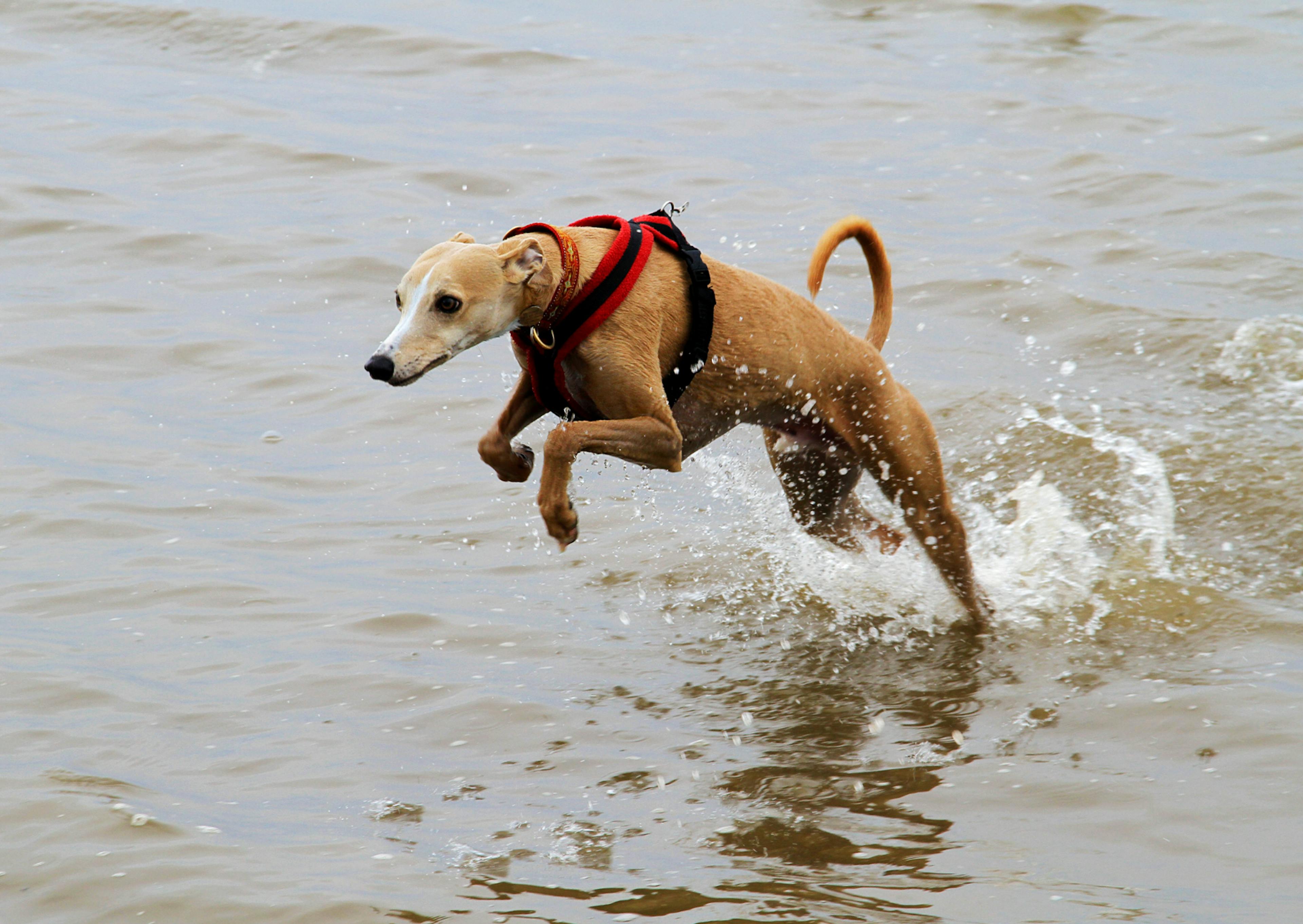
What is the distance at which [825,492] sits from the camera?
5.62 meters

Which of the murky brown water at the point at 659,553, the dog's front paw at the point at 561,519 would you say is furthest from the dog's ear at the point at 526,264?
the murky brown water at the point at 659,553

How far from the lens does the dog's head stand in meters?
3.91

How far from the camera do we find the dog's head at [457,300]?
391 cm

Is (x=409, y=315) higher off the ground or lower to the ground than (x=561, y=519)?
higher

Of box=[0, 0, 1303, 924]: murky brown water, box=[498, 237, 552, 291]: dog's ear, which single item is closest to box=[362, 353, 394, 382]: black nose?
box=[498, 237, 552, 291]: dog's ear

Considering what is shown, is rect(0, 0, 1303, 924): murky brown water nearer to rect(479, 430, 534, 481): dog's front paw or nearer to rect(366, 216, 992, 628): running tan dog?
rect(366, 216, 992, 628): running tan dog

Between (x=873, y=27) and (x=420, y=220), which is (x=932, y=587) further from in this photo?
(x=873, y=27)

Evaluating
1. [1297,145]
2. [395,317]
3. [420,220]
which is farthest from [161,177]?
[1297,145]

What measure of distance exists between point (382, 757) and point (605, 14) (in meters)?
14.1

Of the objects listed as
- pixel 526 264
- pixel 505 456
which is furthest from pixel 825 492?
pixel 526 264

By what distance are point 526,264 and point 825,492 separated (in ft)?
6.37

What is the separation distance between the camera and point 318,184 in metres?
11.7

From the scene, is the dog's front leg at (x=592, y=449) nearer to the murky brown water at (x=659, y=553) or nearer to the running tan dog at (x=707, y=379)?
the running tan dog at (x=707, y=379)

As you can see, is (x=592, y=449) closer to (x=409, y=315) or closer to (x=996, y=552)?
(x=409, y=315)
